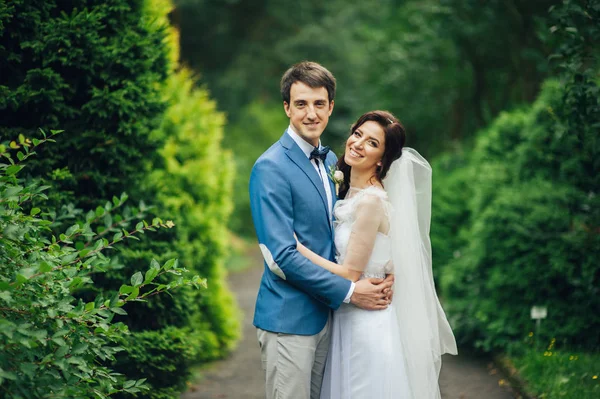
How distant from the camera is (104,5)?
13.3 feet

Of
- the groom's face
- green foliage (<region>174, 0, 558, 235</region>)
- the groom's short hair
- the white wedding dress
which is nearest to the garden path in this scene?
the white wedding dress

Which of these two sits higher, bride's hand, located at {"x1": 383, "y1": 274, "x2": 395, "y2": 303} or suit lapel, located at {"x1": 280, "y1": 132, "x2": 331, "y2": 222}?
suit lapel, located at {"x1": 280, "y1": 132, "x2": 331, "y2": 222}

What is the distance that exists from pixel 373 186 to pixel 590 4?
2.07 meters

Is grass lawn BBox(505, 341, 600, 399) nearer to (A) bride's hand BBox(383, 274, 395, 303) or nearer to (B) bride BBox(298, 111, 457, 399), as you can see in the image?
(B) bride BBox(298, 111, 457, 399)

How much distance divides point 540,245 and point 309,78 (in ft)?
10.5

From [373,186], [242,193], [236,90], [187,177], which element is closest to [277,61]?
[236,90]

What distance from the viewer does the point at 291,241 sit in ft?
10.4

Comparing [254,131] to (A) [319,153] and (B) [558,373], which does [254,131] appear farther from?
(A) [319,153]

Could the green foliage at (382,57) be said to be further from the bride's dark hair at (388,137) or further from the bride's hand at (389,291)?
the bride's hand at (389,291)

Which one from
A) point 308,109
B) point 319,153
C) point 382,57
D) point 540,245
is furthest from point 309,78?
point 382,57

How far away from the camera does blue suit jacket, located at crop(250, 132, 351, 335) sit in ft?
10.4

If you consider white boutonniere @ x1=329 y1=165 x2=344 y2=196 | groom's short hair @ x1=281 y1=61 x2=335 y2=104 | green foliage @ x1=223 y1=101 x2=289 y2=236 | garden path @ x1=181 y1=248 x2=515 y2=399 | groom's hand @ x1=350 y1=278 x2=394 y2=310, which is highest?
green foliage @ x1=223 y1=101 x2=289 y2=236

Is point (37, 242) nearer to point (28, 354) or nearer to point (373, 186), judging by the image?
point (28, 354)

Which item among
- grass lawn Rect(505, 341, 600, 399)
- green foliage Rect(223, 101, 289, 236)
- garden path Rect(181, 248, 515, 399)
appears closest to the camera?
grass lawn Rect(505, 341, 600, 399)
